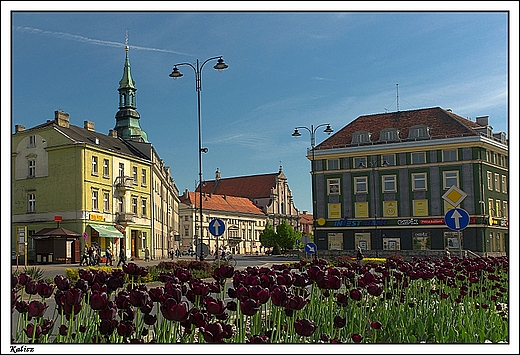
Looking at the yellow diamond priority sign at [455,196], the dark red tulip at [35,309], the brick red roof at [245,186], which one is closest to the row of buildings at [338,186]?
the yellow diamond priority sign at [455,196]

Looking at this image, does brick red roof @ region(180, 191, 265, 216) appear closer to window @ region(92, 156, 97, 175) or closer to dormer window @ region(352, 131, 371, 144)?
dormer window @ region(352, 131, 371, 144)

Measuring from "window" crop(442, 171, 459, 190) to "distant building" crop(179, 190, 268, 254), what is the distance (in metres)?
56.4

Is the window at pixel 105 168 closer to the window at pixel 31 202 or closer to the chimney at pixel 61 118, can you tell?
the chimney at pixel 61 118

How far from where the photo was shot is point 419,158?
63031 mm

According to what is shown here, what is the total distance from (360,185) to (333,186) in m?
2.92

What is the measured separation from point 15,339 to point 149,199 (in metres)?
55.6

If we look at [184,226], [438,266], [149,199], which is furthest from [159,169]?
[438,266]

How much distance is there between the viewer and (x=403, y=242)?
6291cm

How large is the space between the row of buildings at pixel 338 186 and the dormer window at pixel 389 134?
109 millimetres

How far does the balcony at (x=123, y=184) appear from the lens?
55750 millimetres

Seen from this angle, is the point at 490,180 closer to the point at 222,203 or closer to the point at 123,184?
the point at 123,184

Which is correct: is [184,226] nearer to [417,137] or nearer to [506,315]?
[417,137]

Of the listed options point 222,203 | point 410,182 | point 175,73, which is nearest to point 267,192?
point 222,203

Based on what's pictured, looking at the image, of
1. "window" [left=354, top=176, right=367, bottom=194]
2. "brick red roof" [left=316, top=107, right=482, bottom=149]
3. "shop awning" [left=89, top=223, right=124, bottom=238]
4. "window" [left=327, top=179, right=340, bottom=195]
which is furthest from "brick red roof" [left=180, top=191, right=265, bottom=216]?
"shop awning" [left=89, top=223, right=124, bottom=238]
